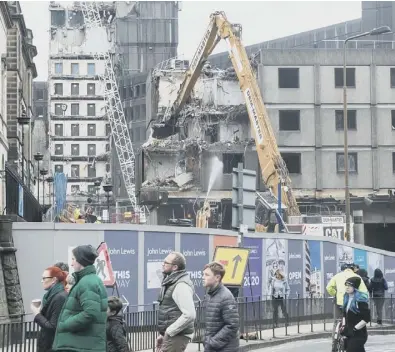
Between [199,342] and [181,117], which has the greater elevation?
[181,117]

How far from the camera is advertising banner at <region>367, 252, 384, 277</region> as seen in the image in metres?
39.4

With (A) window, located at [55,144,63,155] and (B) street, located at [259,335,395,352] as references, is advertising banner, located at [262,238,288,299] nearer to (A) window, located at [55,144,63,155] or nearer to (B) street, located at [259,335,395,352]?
(B) street, located at [259,335,395,352]

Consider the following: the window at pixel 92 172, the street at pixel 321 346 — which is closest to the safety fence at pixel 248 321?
the street at pixel 321 346

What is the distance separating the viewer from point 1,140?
42.5m

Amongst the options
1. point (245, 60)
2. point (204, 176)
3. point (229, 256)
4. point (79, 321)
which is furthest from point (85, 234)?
point (204, 176)

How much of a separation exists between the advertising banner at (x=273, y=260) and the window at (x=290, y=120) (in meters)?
45.4

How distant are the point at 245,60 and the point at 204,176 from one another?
1661 cm

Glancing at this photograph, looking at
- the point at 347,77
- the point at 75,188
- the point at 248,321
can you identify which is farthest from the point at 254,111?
the point at 75,188

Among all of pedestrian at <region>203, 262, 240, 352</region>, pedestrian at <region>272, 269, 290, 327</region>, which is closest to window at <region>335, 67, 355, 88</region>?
pedestrian at <region>272, 269, 290, 327</region>

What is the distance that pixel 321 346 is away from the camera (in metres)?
25.3

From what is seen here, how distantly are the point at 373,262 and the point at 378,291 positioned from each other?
6.91 m

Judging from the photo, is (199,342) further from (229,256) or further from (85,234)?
(85,234)

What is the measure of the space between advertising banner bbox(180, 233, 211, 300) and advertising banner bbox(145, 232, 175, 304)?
0.88 metres

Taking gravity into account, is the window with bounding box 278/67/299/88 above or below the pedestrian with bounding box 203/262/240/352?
above
